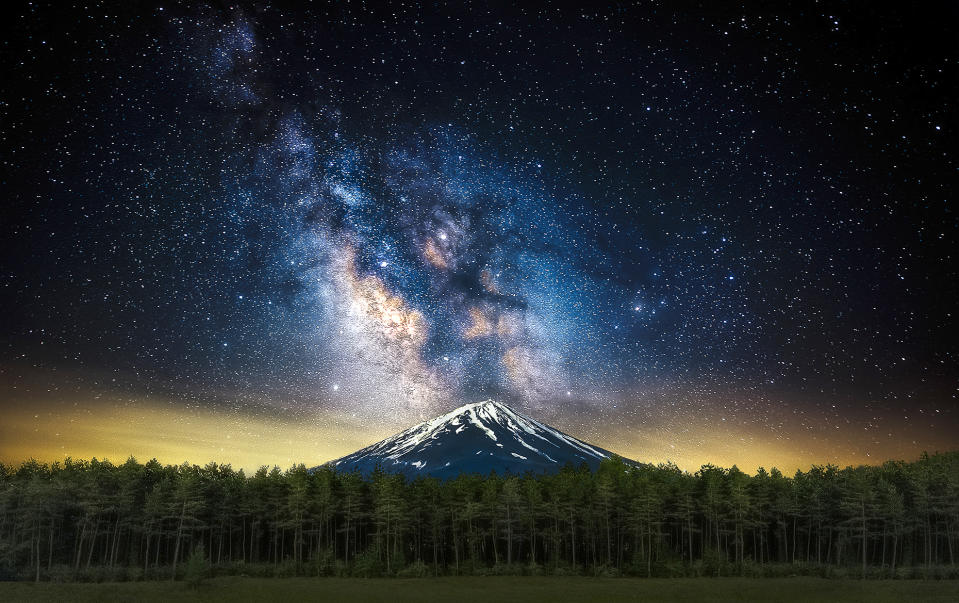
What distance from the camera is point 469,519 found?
77.5 meters

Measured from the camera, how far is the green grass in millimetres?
41969

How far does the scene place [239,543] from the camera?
85.4m

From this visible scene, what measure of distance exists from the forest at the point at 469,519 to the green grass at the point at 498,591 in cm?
903

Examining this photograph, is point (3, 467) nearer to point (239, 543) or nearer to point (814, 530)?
point (239, 543)

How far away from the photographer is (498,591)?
155ft

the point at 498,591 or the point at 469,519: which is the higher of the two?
the point at 469,519

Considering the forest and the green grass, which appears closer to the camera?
the green grass

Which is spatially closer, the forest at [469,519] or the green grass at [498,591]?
the green grass at [498,591]

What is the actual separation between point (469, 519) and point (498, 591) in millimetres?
30865

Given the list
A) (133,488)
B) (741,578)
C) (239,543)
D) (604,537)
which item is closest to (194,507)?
(133,488)

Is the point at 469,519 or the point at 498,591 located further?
the point at 469,519

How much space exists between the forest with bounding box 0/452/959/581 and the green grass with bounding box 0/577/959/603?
9034 millimetres

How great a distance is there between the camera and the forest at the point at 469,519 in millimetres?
65688

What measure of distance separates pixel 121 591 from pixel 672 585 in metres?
43.5
